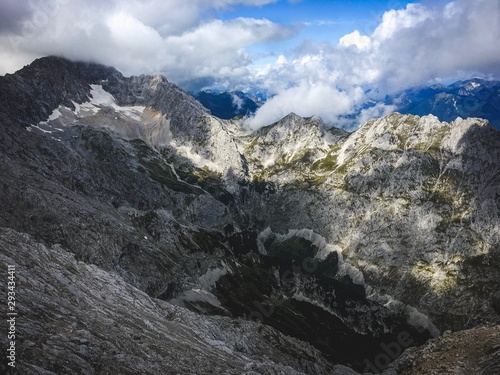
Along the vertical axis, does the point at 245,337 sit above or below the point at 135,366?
below

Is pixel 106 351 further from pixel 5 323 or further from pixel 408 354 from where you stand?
pixel 408 354

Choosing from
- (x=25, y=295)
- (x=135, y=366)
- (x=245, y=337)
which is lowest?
(x=245, y=337)

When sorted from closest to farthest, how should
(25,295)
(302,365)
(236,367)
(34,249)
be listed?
(25,295), (236,367), (34,249), (302,365)

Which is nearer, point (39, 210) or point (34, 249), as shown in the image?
point (34, 249)

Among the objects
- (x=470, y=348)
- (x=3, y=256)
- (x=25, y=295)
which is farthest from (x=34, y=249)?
(x=470, y=348)

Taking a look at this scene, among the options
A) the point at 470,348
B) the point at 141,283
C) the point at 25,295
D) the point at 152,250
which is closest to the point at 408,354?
the point at 470,348

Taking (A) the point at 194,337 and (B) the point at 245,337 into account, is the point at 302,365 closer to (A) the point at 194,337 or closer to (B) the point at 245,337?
(B) the point at 245,337

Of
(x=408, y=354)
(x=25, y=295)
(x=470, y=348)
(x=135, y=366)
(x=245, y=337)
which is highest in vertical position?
(x=470, y=348)

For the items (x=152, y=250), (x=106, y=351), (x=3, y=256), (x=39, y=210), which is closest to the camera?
(x=106, y=351)

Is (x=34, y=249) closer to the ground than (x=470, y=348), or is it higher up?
closer to the ground
